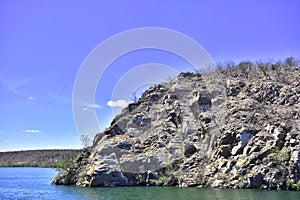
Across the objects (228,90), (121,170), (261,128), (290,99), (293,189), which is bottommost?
(293,189)

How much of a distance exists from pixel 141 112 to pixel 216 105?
18.3 meters

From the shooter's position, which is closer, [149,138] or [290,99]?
[290,99]

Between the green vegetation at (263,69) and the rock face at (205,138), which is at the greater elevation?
the green vegetation at (263,69)

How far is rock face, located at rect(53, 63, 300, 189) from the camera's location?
57.8 metres

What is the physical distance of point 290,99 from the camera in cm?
7188

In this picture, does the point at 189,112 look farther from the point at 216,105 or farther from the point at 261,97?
the point at 261,97

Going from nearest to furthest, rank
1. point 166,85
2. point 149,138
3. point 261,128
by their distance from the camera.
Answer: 1. point 261,128
2. point 149,138
3. point 166,85

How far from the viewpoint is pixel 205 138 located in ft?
232

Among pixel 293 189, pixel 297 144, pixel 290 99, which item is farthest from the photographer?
pixel 290 99

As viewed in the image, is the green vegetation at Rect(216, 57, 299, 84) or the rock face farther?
the green vegetation at Rect(216, 57, 299, 84)

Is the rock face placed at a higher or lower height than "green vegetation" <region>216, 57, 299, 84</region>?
lower

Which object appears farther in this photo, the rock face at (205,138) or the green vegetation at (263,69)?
the green vegetation at (263,69)

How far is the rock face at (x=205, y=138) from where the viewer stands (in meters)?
57.8

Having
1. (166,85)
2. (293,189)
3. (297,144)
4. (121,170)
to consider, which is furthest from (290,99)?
(121,170)
